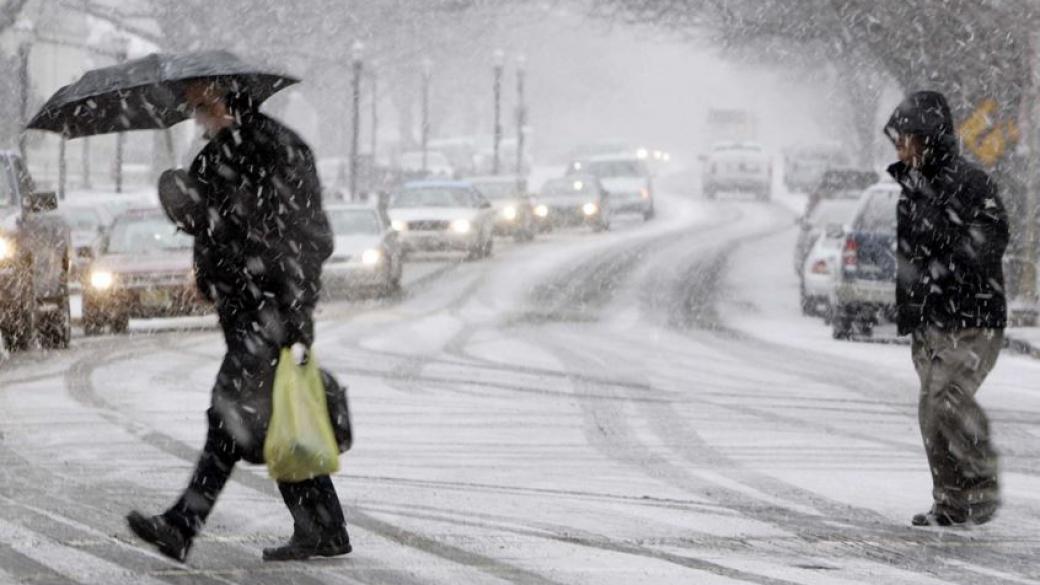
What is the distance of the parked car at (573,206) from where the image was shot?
51875 millimetres

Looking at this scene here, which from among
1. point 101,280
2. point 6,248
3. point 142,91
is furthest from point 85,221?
point 142,91

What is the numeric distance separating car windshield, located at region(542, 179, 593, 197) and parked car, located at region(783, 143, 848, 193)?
94.9 ft

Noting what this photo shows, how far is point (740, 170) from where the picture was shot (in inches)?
2899

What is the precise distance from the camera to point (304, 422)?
7426mm

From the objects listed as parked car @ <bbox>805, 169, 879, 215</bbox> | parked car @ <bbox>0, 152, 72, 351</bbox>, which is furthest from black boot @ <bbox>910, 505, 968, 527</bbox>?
parked car @ <bbox>805, 169, 879, 215</bbox>

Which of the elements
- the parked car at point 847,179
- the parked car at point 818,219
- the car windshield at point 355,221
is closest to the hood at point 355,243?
the car windshield at point 355,221

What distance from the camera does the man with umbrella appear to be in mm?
7504

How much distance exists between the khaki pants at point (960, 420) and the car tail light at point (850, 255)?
1256cm

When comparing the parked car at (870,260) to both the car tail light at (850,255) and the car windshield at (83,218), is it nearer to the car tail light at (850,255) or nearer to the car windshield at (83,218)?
Result: the car tail light at (850,255)

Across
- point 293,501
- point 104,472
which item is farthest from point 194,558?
point 104,472

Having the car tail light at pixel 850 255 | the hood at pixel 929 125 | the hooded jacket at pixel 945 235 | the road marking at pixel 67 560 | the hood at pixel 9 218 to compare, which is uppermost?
the hood at pixel 929 125

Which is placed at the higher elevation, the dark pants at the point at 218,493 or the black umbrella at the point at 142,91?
the black umbrella at the point at 142,91

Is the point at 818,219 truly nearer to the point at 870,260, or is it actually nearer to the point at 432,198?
the point at 870,260

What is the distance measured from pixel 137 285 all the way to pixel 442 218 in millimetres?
16141
